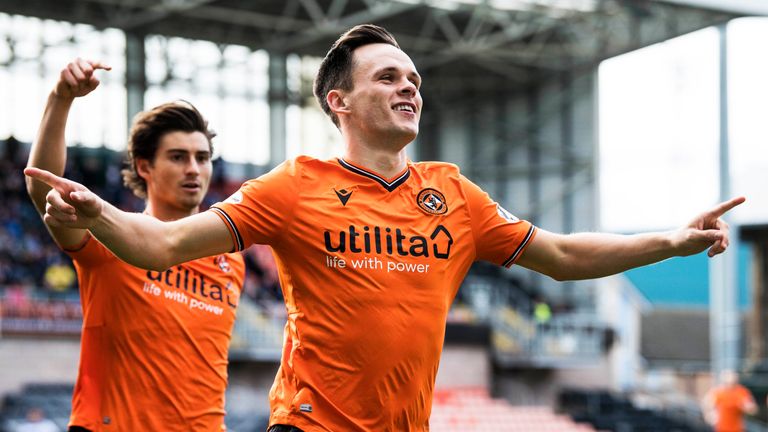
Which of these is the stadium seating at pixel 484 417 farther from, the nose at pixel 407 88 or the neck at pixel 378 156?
the nose at pixel 407 88

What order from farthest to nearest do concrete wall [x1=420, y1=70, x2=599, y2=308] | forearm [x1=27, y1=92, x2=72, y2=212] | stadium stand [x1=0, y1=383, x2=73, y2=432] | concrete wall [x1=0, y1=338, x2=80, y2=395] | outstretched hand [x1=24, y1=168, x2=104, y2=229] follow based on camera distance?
concrete wall [x1=420, y1=70, x2=599, y2=308]
concrete wall [x1=0, y1=338, x2=80, y2=395]
stadium stand [x1=0, y1=383, x2=73, y2=432]
forearm [x1=27, y1=92, x2=72, y2=212]
outstretched hand [x1=24, y1=168, x2=104, y2=229]

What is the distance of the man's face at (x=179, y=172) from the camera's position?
16.3 feet

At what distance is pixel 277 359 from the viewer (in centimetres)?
2059

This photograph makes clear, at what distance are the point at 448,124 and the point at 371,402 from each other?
3001cm

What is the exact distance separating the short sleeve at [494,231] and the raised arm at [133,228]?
89 centimetres

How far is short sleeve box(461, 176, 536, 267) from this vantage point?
3811 millimetres

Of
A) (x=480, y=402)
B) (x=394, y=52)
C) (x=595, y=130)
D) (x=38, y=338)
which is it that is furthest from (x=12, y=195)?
(x=394, y=52)

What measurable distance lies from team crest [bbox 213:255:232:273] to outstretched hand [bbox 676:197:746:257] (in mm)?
2147

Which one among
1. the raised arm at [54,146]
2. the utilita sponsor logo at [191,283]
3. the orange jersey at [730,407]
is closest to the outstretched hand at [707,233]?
the utilita sponsor logo at [191,283]

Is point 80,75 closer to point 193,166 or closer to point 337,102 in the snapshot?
point 337,102

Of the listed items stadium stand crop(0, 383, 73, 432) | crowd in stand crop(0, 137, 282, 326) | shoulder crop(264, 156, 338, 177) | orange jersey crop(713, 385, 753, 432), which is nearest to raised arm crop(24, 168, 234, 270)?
shoulder crop(264, 156, 338, 177)

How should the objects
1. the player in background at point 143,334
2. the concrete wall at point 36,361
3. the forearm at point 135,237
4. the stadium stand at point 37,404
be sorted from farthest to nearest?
the concrete wall at point 36,361 → the stadium stand at point 37,404 → the player in background at point 143,334 → the forearm at point 135,237

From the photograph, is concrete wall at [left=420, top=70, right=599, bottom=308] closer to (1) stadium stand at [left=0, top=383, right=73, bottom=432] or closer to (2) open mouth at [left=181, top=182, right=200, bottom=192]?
(1) stadium stand at [left=0, top=383, right=73, bottom=432]

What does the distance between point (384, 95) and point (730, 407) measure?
17075mm
